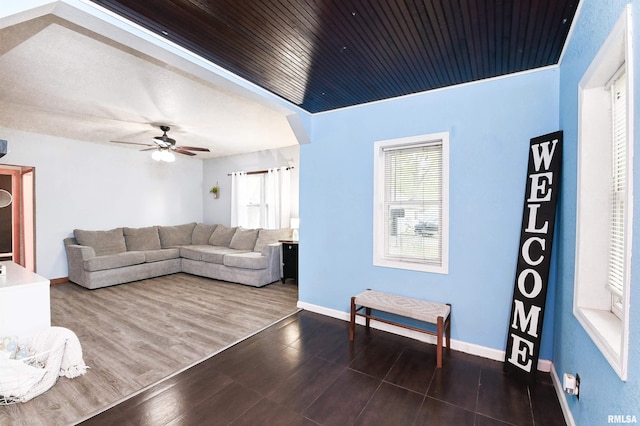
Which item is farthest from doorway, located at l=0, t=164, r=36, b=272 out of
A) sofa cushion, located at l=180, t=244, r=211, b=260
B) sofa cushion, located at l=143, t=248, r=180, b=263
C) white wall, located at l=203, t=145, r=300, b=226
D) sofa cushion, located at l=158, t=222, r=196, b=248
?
white wall, located at l=203, t=145, r=300, b=226

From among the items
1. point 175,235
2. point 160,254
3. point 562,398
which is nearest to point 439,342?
point 562,398

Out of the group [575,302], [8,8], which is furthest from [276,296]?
[8,8]

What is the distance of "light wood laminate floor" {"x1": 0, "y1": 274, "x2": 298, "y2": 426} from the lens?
189 cm

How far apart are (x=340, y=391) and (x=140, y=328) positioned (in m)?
2.32

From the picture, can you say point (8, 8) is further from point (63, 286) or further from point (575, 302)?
point (63, 286)

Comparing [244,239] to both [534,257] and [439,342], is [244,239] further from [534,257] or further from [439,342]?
[534,257]

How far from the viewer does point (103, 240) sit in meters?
5.13

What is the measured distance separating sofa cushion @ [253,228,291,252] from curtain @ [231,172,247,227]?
1.15 meters

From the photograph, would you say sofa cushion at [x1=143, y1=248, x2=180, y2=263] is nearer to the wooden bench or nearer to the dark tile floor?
the dark tile floor

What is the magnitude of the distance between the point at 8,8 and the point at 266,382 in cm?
258

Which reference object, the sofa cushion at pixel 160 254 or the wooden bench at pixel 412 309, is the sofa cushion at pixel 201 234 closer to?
the sofa cushion at pixel 160 254

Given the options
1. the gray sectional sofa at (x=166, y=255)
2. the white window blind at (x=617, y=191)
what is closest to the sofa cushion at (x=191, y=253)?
the gray sectional sofa at (x=166, y=255)

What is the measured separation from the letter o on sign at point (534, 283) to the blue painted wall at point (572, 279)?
124mm

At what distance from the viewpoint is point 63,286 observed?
473cm
